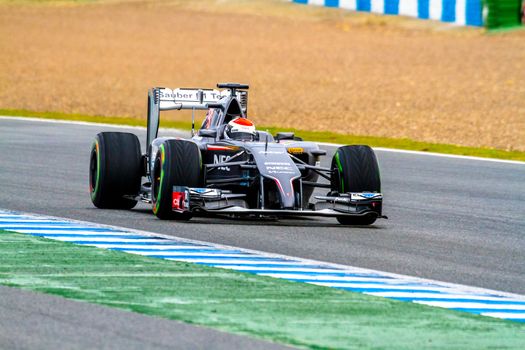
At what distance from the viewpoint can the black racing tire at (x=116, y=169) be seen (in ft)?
43.3

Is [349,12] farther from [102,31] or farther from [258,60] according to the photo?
[258,60]

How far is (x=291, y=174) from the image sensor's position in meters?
12.0

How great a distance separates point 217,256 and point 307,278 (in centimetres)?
111

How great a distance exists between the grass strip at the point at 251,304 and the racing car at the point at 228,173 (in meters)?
2.08

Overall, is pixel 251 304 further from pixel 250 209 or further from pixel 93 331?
pixel 250 209

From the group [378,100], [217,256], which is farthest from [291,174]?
[378,100]

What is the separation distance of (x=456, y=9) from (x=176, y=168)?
34.8 metres

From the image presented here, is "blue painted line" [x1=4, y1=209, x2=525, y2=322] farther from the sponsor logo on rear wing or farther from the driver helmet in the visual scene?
the sponsor logo on rear wing

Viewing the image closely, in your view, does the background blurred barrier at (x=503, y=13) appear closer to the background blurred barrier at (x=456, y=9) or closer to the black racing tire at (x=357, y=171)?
the background blurred barrier at (x=456, y=9)

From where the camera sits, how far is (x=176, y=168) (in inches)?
472

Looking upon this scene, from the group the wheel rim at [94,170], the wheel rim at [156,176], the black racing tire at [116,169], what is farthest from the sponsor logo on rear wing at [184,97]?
the wheel rim at [156,176]

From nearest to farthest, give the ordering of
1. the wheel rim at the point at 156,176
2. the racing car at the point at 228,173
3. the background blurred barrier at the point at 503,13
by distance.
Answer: the racing car at the point at 228,173
the wheel rim at the point at 156,176
the background blurred barrier at the point at 503,13

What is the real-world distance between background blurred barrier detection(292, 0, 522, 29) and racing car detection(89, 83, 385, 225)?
3179 cm

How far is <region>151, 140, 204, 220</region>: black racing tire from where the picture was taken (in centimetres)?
1201
